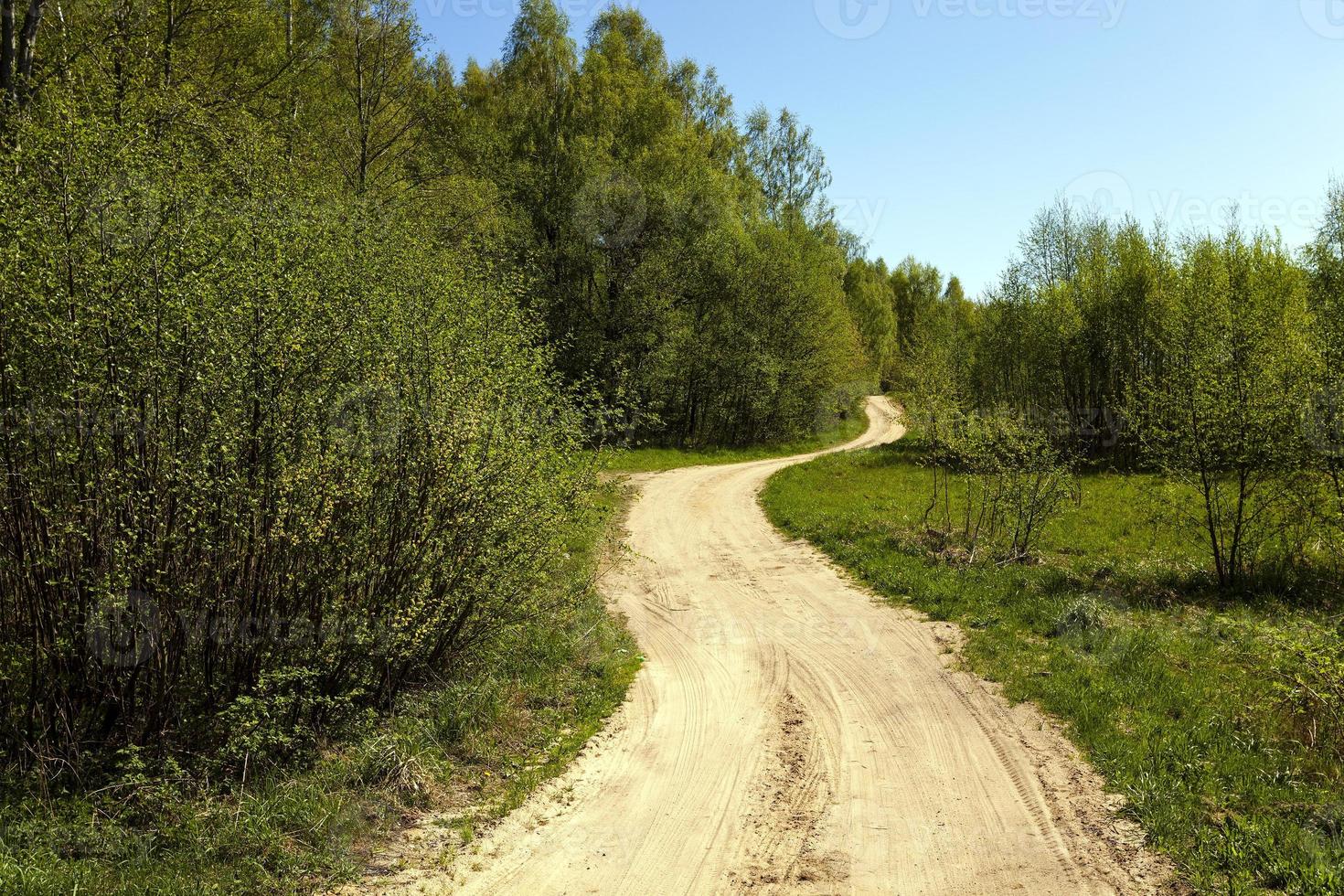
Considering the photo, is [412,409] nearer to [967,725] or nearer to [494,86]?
[967,725]

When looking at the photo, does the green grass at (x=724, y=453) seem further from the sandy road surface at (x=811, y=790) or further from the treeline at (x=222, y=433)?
the treeline at (x=222, y=433)

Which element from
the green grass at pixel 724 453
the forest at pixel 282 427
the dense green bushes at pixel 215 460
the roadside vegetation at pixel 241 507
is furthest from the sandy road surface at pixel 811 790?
the green grass at pixel 724 453

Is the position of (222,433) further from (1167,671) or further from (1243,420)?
(1243,420)

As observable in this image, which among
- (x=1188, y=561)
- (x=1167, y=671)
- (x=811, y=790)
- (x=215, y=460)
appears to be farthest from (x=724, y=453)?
(x=215, y=460)

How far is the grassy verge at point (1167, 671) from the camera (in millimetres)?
6215

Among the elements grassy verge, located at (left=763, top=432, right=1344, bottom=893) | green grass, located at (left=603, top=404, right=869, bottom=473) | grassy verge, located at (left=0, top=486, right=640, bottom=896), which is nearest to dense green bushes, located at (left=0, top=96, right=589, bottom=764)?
grassy verge, located at (left=0, top=486, right=640, bottom=896)

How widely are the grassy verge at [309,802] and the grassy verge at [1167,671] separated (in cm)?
583

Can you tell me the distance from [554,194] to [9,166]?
2587cm

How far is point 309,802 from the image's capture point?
6.57 m

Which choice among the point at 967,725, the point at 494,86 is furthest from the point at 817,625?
the point at 494,86

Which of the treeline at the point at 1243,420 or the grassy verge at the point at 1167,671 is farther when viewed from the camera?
the treeline at the point at 1243,420

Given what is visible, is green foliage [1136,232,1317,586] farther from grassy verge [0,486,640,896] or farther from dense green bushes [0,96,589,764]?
dense green bushes [0,96,589,764]

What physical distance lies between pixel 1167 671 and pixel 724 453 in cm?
2712

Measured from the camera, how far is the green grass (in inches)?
1181
